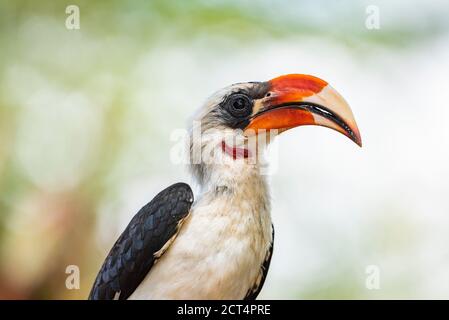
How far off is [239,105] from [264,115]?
14 cm

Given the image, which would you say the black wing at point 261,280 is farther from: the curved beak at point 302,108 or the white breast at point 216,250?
the curved beak at point 302,108

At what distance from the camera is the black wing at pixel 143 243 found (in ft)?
9.63

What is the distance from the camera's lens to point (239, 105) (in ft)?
10.4

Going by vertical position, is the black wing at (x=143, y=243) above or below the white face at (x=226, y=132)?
below

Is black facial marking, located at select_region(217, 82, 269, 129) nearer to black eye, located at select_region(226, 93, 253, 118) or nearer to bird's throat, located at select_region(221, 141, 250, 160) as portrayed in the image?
black eye, located at select_region(226, 93, 253, 118)

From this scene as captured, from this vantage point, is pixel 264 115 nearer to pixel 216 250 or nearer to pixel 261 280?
pixel 216 250

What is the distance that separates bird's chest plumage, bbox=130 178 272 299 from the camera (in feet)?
9.45

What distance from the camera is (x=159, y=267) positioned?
2.97 metres

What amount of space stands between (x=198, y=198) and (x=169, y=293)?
0.46 meters

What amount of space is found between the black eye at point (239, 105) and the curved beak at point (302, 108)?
35mm

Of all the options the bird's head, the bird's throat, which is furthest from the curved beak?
the bird's throat

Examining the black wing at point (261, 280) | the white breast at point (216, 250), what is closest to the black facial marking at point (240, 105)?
the white breast at point (216, 250)

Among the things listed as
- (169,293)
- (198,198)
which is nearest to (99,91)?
(198,198)
